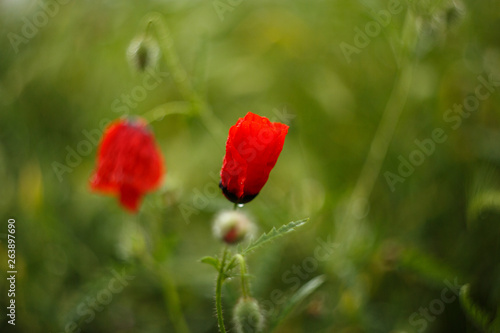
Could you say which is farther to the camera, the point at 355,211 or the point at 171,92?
the point at 171,92

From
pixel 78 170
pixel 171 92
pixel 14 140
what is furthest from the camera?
pixel 171 92

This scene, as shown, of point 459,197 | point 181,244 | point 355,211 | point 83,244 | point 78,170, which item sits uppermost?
point 78,170

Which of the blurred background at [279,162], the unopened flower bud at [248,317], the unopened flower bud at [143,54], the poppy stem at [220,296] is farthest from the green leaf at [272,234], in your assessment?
the unopened flower bud at [143,54]

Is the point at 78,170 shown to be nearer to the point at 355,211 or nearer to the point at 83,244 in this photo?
the point at 83,244

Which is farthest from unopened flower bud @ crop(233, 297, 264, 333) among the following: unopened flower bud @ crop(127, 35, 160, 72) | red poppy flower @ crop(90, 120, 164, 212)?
unopened flower bud @ crop(127, 35, 160, 72)

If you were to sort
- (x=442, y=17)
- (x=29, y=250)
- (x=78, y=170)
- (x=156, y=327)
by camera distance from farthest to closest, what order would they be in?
(x=78, y=170)
(x=29, y=250)
(x=156, y=327)
(x=442, y=17)

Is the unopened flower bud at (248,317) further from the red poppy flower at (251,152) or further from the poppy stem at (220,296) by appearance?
the red poppy flower at (251,152)

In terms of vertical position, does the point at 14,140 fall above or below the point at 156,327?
above

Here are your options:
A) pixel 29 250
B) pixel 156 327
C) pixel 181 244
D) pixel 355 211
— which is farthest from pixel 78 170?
pixel 355 211

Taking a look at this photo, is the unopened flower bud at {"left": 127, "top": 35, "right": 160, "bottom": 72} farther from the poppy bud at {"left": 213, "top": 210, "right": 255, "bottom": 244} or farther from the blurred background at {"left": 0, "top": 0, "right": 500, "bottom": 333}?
the poppy bud at {"left": 213, "top": 210, "right": 255, "bottom": 244}
